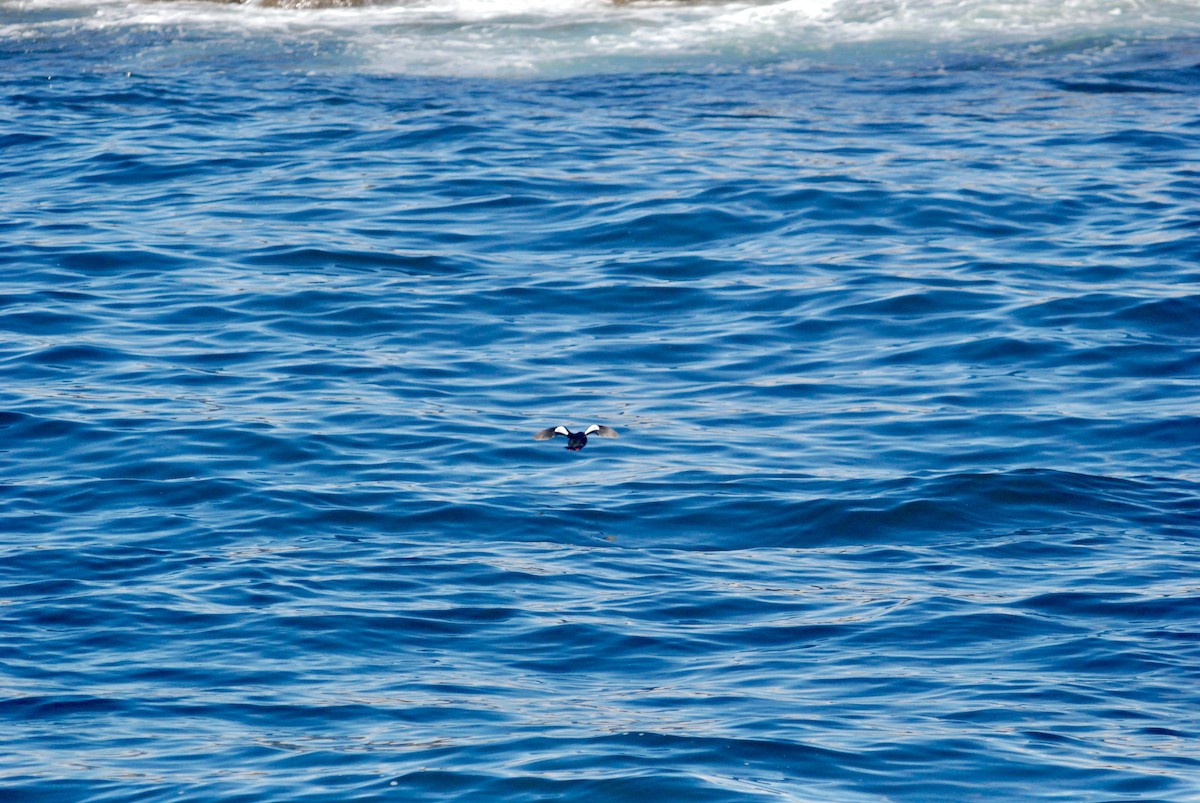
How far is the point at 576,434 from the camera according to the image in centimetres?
891

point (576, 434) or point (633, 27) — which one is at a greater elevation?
point (633, 27)

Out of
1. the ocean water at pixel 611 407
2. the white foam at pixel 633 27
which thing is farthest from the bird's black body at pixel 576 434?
the white foam at pixel 633 27

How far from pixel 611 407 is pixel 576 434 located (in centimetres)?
149

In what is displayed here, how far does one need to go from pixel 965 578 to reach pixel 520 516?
2.24 metres

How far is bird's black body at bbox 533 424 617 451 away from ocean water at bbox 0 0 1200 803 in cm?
28

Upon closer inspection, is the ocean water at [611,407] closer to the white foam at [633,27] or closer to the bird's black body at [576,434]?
the white foam at [633,27]

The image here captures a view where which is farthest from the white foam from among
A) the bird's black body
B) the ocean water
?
the bird's black body

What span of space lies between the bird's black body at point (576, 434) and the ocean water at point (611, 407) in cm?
28

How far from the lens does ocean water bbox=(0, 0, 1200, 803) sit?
22.3 feet

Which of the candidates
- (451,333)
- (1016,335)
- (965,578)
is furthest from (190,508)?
(1016,335)

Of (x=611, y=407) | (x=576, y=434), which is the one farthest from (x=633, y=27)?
(x=576, y=434)

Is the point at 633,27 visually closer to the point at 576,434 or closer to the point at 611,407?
the point at 611,407

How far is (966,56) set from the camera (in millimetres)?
17344

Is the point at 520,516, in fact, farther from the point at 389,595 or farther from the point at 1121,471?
the point at 1121,471
